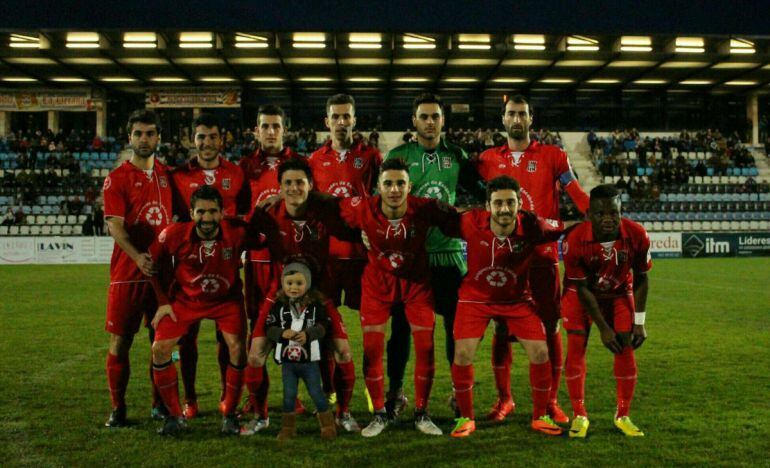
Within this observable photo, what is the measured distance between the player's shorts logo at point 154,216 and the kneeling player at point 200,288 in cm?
30

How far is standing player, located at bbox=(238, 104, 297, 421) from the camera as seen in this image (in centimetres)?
498

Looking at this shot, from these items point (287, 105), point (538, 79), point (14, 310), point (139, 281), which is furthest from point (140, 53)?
point (139, 281)

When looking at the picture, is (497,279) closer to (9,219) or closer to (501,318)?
(501,318)

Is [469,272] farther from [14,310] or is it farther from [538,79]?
[538,79]

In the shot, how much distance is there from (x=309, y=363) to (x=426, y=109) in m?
1.94

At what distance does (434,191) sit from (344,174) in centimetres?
71

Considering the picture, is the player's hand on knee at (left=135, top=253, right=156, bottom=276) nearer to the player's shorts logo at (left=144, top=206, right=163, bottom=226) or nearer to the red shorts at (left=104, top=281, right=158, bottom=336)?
the red shorts at (left=104, top=281, right=158, bottom=336)

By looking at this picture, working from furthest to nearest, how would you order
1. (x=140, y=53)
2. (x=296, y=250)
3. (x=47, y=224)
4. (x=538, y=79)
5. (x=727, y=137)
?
(x=727, y=137) → (x=538, y=79) → (x=140, y=53) → (x=47, y=224) → (x=296, y=250)

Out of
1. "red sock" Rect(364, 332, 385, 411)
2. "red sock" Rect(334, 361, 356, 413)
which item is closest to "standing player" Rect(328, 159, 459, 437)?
"red sock" Rect(364, 332, 385, 411)

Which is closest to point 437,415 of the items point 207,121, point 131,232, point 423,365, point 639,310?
point 423,365

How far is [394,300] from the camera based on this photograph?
15.2 ft

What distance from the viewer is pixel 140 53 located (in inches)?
1084

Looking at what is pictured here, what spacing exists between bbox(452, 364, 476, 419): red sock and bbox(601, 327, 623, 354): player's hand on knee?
0.85m

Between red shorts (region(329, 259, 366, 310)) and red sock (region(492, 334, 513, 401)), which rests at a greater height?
red shorts (region(329, 259, 366, 310))
